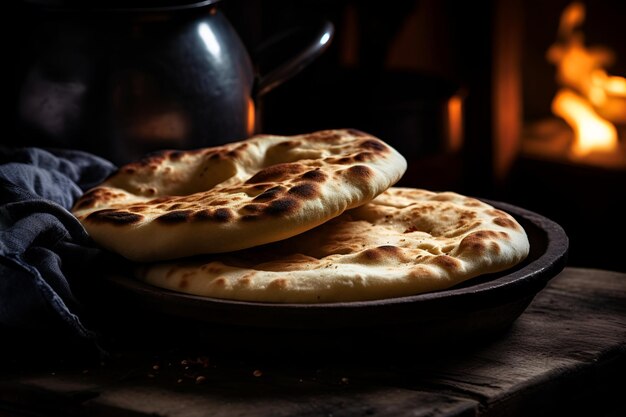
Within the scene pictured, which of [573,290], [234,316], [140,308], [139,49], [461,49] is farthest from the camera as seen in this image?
[461,49]

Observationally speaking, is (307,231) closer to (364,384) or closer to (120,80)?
(364,384)

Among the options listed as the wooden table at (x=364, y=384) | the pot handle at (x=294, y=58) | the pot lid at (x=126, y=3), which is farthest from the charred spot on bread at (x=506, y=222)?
the pot lid at (x=126, y=3)

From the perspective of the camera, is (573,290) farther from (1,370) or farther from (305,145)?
(1,370)

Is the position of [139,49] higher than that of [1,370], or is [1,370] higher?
[139,49]

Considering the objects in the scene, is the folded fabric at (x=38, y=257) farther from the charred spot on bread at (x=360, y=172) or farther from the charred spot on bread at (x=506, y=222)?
the charred spot on bread at (x=506, y=222)

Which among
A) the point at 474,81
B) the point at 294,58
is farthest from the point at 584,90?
the point at 294,58

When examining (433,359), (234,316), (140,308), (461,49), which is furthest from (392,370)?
(461,49)

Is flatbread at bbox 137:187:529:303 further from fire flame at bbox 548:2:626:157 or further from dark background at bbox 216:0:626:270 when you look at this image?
fire flame at bbox 548:2:626:157
